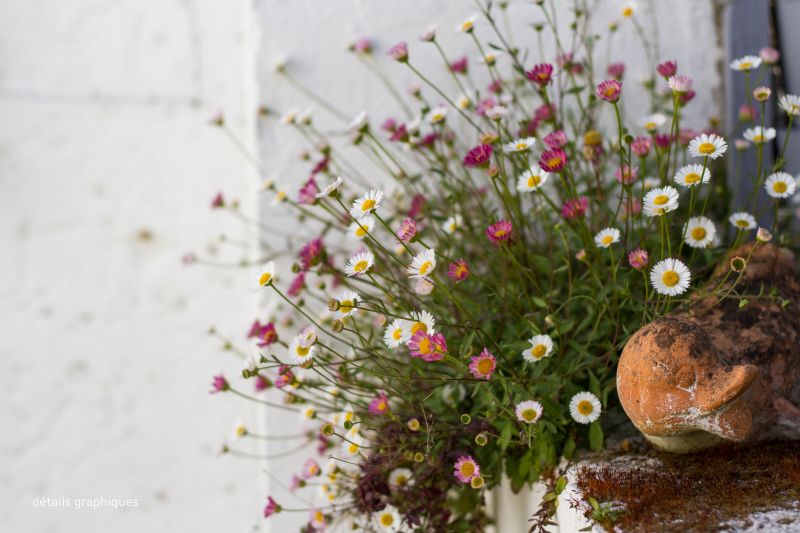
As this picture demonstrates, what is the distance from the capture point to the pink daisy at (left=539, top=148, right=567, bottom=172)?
1326 mm

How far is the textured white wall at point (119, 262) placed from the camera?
7.36 feet

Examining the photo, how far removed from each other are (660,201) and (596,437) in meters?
0.44

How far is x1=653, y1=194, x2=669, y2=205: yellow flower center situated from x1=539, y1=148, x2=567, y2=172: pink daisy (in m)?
0.17

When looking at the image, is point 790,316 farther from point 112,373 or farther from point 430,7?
point 112,373

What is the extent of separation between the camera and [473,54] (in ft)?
6.98

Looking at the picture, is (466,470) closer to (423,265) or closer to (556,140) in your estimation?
(423,265)

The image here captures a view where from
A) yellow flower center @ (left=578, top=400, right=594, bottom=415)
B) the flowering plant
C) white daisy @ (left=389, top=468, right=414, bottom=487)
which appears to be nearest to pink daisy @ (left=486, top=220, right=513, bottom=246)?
the flowering plant

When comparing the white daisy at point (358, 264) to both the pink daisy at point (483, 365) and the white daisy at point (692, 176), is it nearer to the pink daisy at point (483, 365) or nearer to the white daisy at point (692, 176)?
the pink daisy at point (483, 365)

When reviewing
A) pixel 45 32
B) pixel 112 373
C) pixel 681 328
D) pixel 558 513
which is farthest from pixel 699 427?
pixel 45 32

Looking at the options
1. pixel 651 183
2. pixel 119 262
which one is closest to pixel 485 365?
pixel 651 183

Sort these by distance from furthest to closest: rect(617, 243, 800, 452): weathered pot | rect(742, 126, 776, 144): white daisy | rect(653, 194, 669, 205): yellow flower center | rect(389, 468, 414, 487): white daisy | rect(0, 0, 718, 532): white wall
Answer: rect(0, 0, 718, 532): white wall, rect(389, 468, 414, 487): white daisy, rect(742, 126, 776, 144): white daisy, rect(653, 194, 669, 205): yellow flower center, rect(617, 243, 800, 452): weathered pot

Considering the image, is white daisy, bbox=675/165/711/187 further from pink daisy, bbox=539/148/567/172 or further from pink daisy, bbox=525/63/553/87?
pink daisy, bbox=525/63/553/87

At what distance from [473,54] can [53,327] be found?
1472mm

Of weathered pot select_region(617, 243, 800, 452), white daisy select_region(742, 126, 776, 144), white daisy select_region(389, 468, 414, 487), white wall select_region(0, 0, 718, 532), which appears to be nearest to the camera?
weathered pot select_region(617, 243, 800, 452)
